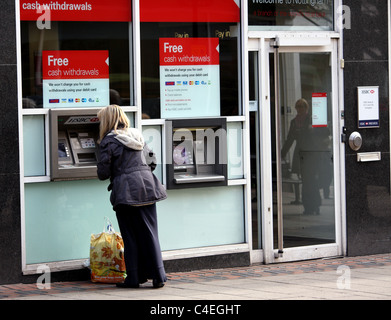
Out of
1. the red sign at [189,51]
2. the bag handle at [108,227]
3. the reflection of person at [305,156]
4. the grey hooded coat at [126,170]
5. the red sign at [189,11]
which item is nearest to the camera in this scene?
the grey hooded coat at [126,170]

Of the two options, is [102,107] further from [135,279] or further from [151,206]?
[135,279]

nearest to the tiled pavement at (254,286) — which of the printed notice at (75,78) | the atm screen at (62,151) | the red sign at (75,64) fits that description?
→ the atm screen at (62,151)

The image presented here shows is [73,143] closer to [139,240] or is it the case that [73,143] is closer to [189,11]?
[139,240]

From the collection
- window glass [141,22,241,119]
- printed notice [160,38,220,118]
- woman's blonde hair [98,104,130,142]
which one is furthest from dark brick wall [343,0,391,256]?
woman's blonde hair [98,104,130,142]

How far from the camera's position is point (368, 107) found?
10258mm

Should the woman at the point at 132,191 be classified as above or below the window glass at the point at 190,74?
below

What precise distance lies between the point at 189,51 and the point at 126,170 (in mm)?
1979

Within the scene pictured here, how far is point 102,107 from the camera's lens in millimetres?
8773

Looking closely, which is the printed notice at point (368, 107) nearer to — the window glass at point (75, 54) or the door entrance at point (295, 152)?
the door entrance at point (295, 152)

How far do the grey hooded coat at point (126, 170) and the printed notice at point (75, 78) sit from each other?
2.78 feet

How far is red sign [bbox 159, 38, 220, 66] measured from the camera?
30.1 ft

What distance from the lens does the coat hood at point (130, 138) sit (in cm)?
796

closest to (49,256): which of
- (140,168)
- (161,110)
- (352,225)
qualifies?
(140,168)

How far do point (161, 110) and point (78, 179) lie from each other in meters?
1.25
